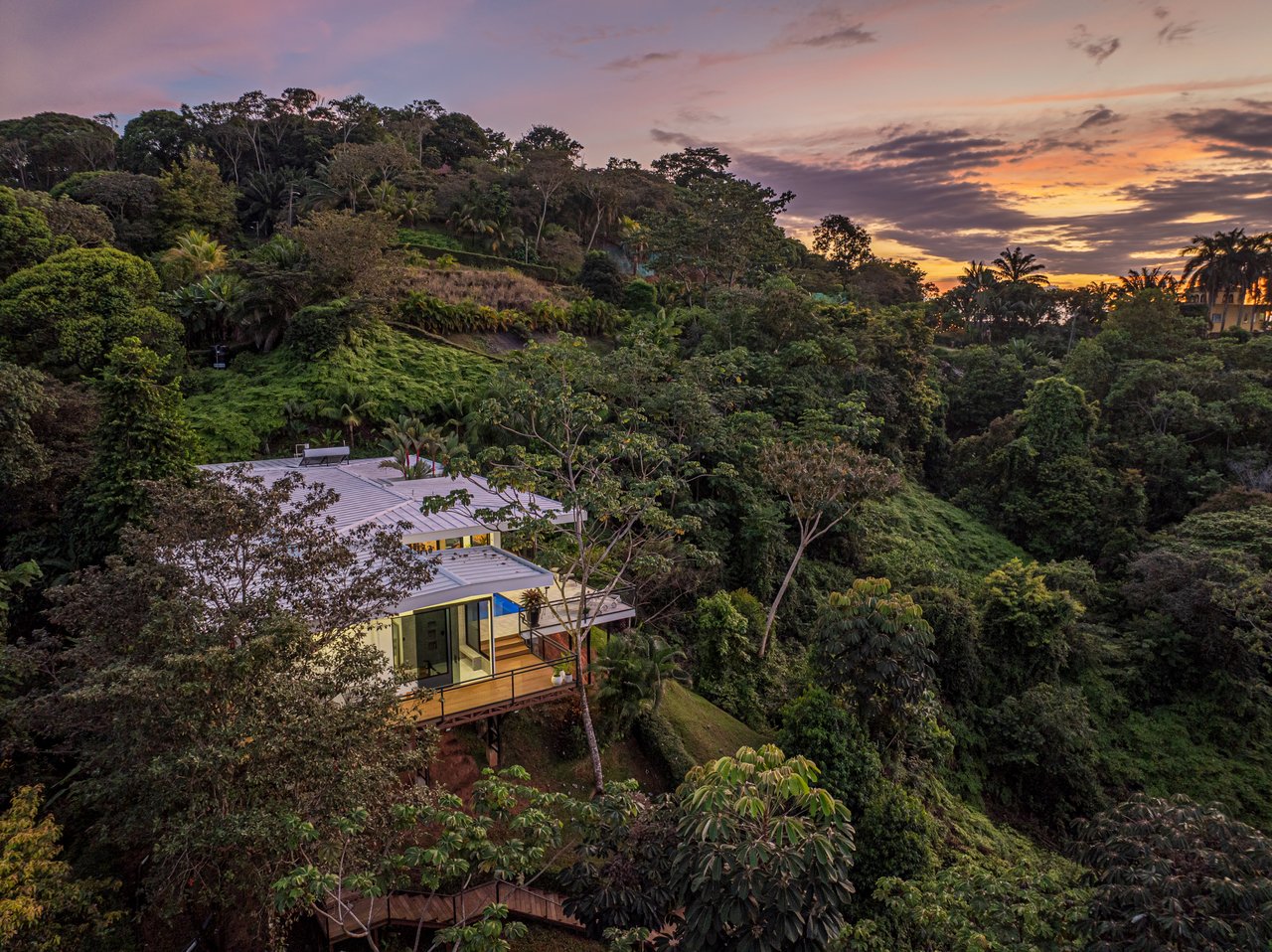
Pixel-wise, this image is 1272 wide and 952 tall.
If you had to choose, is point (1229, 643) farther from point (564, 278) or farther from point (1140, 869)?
point (564, 278)

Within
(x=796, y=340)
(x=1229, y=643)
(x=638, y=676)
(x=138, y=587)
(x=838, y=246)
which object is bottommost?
(x=1229, y=643)

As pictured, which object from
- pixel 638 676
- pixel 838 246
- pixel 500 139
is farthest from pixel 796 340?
pixel 500 139

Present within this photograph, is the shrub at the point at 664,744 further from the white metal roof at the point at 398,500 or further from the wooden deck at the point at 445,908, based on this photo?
the white metal roof at the point at 398,500

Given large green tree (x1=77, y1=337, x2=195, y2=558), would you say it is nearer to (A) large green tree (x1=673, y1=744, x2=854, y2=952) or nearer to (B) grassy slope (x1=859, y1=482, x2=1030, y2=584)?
(A) large green tree (x1=673, y1=744, x2=854, y2=952)

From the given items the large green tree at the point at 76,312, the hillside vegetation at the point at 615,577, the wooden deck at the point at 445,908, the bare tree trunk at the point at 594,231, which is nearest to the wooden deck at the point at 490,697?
the hillside vegetation at the point at 615,577

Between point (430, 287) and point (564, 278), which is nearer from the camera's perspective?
point (430, 287)

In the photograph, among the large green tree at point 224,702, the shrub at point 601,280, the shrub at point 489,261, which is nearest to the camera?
the large green tree at point 224,702
